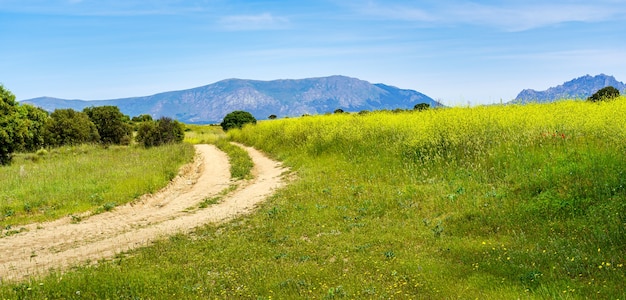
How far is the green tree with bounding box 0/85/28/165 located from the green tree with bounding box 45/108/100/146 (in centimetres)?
934

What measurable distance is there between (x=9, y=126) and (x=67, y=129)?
11976mm

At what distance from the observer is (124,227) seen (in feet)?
44.0

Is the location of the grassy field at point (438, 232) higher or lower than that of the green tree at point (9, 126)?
lower

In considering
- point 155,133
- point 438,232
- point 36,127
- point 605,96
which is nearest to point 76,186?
point 438,232

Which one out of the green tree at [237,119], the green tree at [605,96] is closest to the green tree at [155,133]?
the green tree at [237,119]

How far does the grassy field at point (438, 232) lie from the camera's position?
7.30 m

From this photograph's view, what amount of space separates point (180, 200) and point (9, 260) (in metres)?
7.61

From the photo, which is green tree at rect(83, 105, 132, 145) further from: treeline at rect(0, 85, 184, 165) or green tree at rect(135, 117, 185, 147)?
green tree at rect(135, 117, 185, 147)

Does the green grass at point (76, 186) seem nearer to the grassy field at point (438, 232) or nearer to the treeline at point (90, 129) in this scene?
the grassy field at point (438, 232)

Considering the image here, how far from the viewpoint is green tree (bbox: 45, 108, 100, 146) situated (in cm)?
4112

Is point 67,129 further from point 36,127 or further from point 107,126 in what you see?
point 107,126

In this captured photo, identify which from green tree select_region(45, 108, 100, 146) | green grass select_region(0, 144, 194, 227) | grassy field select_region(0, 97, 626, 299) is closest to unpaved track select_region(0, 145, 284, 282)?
green grass select_region(0, 144, 194, 227)

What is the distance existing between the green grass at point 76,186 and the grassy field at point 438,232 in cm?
634

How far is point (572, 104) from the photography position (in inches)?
747
